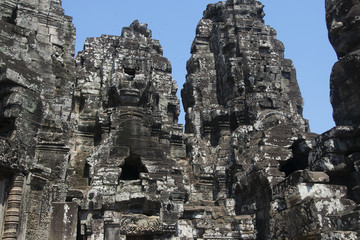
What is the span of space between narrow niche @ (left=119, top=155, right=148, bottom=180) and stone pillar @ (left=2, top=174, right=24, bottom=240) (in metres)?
6.36

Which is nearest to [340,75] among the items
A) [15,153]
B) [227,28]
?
[15,153]

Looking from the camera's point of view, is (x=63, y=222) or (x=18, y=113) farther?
(x=63, y=222)

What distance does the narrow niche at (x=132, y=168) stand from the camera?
42.2ft

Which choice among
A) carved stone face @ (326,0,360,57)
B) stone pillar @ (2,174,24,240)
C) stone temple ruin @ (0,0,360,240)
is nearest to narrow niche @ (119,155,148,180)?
stone temple ruin @ (0,0,360,240)

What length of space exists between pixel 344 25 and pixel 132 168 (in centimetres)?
898

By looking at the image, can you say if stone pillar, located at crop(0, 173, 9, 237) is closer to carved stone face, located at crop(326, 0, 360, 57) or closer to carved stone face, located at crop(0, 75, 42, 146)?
carved stone face, located at crop(0, 75, 42, 146)

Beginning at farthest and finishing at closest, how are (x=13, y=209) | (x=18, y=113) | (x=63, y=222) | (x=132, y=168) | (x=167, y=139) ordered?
1. (x=167, y=139)
2. (x=132, y=168)
3. (x=63, y=222)
4. (x=18, y=113)
5. (x=13, y=209)

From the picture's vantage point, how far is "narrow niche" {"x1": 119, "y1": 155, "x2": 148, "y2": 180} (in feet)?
42.2

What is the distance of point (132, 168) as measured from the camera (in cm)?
1329

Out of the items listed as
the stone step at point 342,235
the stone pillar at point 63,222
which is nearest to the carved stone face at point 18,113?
the stone pillar at point 63,222

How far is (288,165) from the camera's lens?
1112 centimetres

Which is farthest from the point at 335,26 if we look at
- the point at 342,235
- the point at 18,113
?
the point at 18,113

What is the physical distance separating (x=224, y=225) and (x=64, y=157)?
516 cm

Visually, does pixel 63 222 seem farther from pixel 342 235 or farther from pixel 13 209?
pixel 342 235
